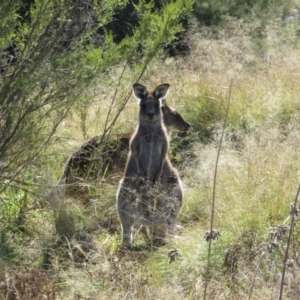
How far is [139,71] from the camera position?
27.1ft

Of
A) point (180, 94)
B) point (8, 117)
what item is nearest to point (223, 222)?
point (8, 117)

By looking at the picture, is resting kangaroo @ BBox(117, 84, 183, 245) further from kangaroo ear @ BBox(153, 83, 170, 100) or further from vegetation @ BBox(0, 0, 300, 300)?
vegetation @ BBox(0, 0, 300, 300)

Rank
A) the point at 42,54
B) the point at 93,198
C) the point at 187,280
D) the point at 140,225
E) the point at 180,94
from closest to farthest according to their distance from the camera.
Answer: the point at 187,280
the point at 42,54
the point at 140,225
the point at 93,198
the point at 180,94

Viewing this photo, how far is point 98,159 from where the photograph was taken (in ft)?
27.4

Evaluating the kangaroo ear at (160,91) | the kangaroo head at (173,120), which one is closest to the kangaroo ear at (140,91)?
the kangaroo ear at (160,91)

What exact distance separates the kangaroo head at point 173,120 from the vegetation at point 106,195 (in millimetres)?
268

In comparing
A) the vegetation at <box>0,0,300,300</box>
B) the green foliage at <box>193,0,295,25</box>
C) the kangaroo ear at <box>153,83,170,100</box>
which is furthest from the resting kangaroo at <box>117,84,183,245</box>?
the green foliage at <box>193,0,295,25</box>

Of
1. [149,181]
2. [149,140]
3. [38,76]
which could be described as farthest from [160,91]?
[38,76]

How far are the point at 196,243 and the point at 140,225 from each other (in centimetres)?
105

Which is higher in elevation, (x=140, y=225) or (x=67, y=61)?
(x=67, y=61)

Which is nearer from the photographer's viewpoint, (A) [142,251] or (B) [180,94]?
(A) [142,251]

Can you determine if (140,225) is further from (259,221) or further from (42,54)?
(42,54)

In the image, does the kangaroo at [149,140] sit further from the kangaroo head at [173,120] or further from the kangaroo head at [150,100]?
the kangaroo head at [173,120]

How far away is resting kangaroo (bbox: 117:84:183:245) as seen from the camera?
7.02 m
